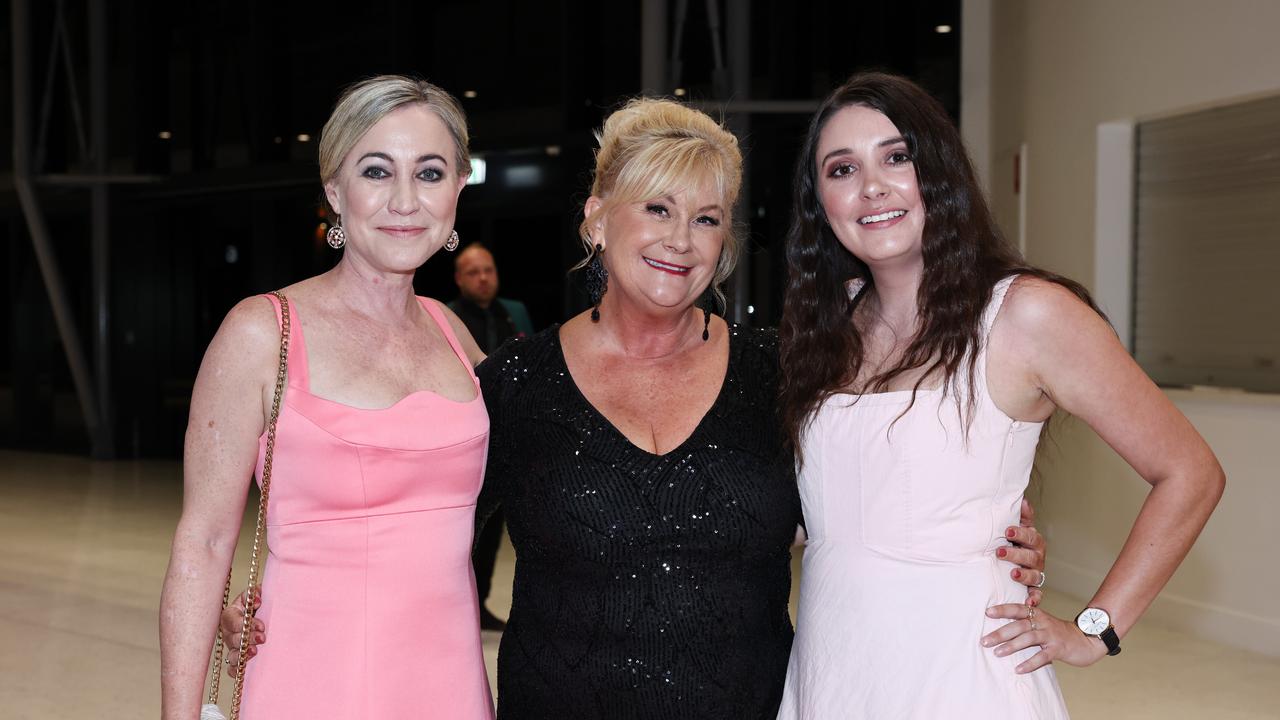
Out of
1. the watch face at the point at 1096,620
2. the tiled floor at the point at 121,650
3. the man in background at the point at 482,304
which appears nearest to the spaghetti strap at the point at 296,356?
the watch face at the point at 1096,620

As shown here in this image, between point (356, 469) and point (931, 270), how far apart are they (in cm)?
107

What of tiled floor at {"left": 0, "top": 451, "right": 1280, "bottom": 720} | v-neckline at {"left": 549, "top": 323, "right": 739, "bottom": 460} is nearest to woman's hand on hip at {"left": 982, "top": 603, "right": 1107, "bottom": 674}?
v-neckline at {"left": 549, "top": 323, "right": 739, "bottom": 460}

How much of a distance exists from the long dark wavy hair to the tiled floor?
3.23 m

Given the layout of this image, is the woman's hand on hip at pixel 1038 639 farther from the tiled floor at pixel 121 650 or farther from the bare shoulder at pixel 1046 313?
the tiled floor at pixel 121 650

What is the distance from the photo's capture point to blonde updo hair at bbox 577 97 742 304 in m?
2.35

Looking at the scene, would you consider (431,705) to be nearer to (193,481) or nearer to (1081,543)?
(193,481)

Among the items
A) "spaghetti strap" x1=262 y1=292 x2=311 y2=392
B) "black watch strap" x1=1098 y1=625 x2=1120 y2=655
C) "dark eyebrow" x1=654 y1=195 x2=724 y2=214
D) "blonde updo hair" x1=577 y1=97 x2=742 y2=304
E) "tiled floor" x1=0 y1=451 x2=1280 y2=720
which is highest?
"blonde updo hair" x1=577 y1=97 x2=742 y2=304

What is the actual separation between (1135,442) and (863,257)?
1.84 feet

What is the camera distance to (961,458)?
209cm

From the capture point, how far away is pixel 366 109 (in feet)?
7.10

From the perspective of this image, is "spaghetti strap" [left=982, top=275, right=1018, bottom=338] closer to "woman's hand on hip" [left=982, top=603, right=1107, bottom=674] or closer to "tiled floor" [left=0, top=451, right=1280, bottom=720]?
"woman's hand on hip" [left=982, top=603, right=1107, bottom=674]

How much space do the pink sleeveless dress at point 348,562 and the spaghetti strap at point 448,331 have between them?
0.26 meters

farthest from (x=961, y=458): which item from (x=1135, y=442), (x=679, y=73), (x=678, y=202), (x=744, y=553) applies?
(x=679, y=73)

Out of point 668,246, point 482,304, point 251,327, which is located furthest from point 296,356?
point 482,304
